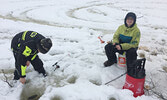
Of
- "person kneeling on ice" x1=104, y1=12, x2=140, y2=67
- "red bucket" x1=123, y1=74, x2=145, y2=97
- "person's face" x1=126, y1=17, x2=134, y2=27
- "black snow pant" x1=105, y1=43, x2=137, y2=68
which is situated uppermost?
"person's face" x1=126, y1=17, x2=134, y2=27

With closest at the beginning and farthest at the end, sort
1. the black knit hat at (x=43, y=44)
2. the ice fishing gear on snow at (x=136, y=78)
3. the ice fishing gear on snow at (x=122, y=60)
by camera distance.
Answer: the ice fishing gear on snow at (x=136, y=78) < the black knit hat at (x=43, y=44) < the ice fishing gear on snow at (x=122, y=60)

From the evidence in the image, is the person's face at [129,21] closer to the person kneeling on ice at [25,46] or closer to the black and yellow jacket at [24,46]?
the person kneeling on ice at [25,46]

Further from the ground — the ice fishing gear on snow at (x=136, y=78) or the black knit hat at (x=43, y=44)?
the black knit hat at (x=43, y=44)

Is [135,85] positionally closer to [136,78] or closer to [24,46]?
[136,78]

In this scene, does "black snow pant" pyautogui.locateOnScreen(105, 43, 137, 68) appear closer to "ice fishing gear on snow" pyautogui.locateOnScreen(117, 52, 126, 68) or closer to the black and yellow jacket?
"ice fishing gear on snow" pyautogui.locateOnScreen(117, 52, 126, 68)

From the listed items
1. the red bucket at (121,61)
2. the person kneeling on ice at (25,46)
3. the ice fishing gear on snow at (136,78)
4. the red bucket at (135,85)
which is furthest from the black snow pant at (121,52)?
the person kneeling on ice at (25,46)

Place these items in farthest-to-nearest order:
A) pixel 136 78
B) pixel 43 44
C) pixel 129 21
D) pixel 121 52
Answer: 1. pixel 121 52
2. pixel 129 21
3. pixel 43 44
4. pixel 136 78

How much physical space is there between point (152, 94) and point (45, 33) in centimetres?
454

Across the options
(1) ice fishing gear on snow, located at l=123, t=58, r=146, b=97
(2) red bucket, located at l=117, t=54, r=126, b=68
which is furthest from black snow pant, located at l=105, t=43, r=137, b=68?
(1) ice fishing gear on snow, located at l=123, t=58, r=146, b=97

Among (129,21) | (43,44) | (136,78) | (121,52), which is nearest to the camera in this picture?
(136,78)

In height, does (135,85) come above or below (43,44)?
below

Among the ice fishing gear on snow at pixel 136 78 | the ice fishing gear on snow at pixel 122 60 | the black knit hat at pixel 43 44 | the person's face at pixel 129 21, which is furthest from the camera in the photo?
the ice fishing gear on snow at pixel 122 60

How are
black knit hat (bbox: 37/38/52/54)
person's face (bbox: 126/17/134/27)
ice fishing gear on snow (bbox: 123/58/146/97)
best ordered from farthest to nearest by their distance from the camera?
1. person's face (bbox: 126/17/134/27)
2. black knit hat (bbox: 37/38/52/54)
3. ice fishing gear on snow (bbox: 123/58/146/97)

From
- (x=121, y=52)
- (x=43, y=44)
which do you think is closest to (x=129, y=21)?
(x=121, y=52)
